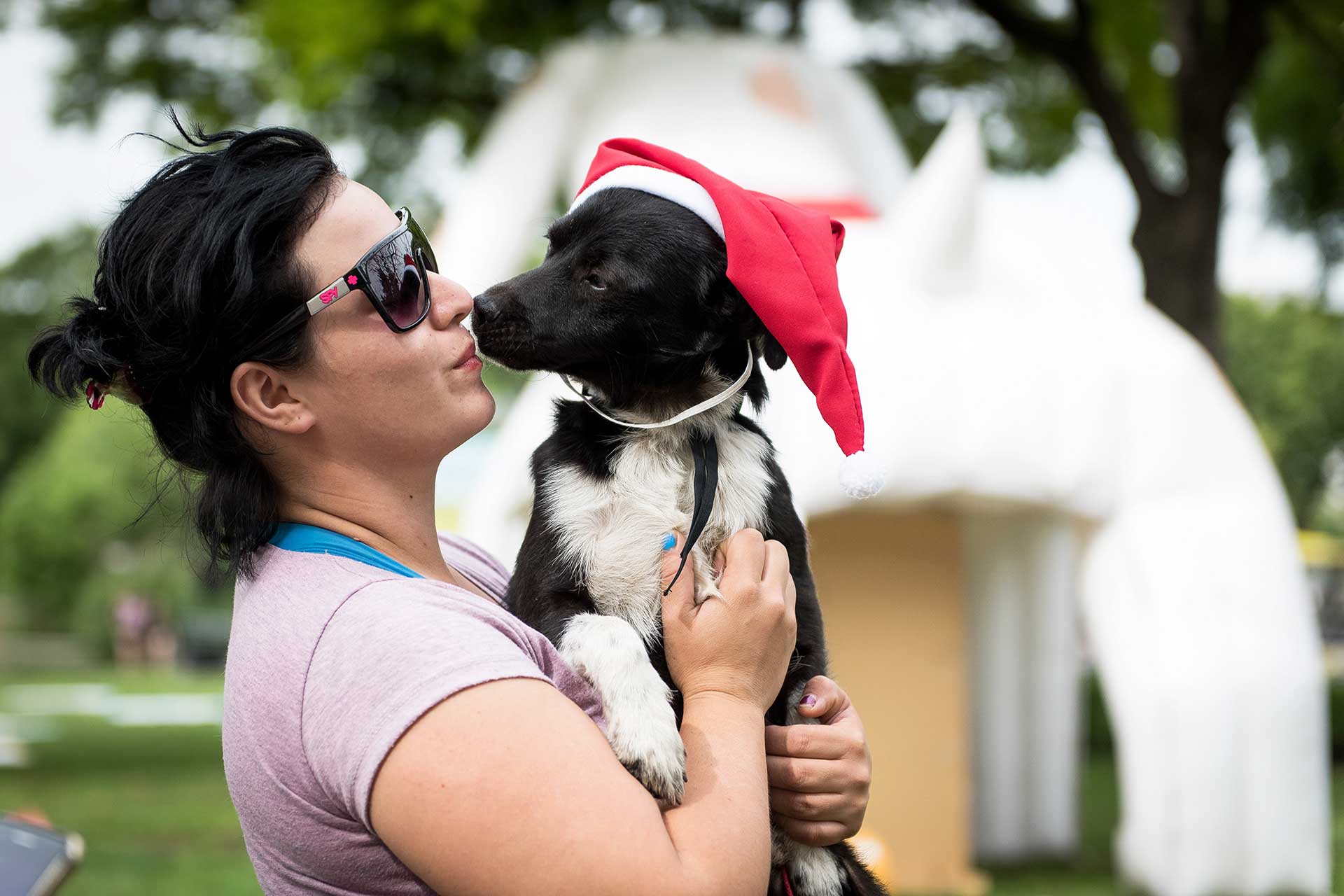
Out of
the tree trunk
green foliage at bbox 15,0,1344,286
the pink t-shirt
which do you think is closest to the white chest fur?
the pink t-shirt

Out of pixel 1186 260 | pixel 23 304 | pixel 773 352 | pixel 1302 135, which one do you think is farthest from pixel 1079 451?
pixel 23 304

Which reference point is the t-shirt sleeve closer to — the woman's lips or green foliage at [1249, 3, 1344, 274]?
the woman's lips

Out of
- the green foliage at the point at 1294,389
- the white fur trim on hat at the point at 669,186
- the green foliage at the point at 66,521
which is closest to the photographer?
the white fur trim on hat at the point at 669,186

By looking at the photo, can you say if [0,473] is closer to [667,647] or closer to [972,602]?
[972,602]

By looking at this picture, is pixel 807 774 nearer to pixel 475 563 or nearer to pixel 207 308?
pixel 475 563

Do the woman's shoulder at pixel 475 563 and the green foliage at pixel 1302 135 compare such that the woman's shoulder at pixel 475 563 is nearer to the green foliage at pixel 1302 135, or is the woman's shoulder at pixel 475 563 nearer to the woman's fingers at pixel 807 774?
the woman's fingers at pixel 807 774

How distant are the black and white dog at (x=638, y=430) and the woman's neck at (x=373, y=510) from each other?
0.23 m

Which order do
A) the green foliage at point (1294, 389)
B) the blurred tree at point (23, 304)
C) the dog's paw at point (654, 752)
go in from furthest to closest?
the blurred tree at point (23, 304) → the green foliage at point (1294, 389) → the dog's paw at point (654, 752)

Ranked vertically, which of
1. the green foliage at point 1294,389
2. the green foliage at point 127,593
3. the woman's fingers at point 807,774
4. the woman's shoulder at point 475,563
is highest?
the woman's fingers at point 807,774

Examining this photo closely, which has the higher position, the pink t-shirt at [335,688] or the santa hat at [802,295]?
the santa hat at [802,295]

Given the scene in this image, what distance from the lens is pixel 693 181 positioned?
2207 millimetres

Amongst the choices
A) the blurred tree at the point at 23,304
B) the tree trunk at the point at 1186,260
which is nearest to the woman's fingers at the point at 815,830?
the tree trunk at the point at 1186,260

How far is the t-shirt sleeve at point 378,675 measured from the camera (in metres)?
1.42

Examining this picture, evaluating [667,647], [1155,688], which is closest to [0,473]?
[1155,688]
